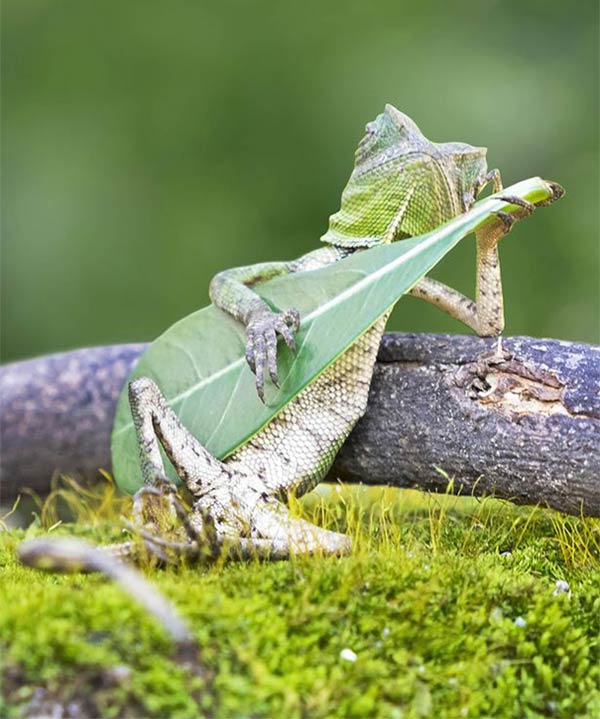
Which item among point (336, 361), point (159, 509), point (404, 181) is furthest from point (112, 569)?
point (404, 181)

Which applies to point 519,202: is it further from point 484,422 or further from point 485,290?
point 484,422

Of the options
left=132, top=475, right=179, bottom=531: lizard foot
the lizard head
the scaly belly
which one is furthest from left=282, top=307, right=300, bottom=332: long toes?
left=132, top=475, right=179, bottom=531: lizard foot

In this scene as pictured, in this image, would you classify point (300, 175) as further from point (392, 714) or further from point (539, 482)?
point (392, 714)

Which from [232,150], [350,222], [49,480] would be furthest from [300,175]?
[350,222]

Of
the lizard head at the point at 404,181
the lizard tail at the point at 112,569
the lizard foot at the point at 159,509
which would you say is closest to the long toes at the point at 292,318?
the lizard head at the point at 404,181

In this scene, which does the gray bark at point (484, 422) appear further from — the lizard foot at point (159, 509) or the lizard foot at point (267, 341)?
the lizard foot at point (159, 509)

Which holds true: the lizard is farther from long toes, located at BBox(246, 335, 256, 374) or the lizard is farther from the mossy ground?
the mossy ground
